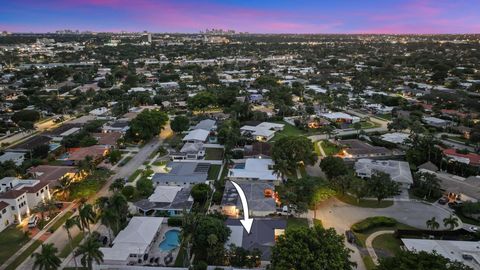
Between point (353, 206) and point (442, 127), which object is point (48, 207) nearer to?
point (353, 206)

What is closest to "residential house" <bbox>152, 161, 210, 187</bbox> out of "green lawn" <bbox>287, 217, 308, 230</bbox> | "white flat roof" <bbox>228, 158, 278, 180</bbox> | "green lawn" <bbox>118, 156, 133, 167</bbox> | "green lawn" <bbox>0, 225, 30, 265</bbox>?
"white flat roof" <bbox>228, 158, 278, 180</bbox>

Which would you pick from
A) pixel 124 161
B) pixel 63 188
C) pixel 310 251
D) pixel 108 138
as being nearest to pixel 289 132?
pixel 124 161

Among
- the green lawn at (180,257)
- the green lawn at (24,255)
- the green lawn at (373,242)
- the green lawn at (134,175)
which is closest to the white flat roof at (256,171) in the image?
the green lawn at (134,175)

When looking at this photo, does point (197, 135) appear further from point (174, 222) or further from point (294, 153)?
point (174, 222)

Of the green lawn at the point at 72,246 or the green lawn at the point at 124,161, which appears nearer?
the green lawn at the point at 72,246

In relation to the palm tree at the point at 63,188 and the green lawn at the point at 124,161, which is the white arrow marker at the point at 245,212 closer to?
the green lawn at the point at 124,161
